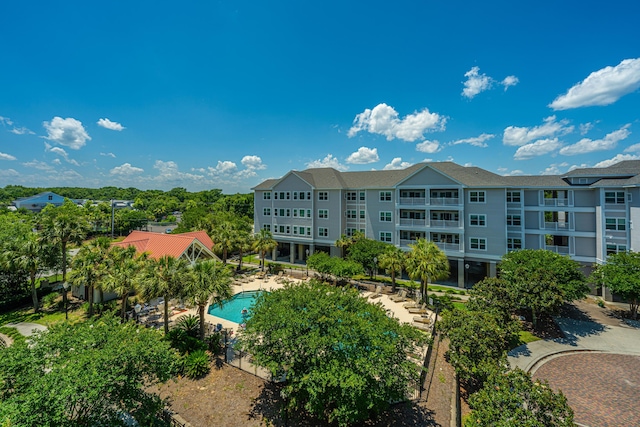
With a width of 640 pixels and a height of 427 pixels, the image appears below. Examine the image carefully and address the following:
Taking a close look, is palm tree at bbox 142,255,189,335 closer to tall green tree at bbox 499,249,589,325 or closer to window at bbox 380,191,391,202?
tall green tree at bbox 499,249,589,325

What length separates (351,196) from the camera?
4078 centimetres

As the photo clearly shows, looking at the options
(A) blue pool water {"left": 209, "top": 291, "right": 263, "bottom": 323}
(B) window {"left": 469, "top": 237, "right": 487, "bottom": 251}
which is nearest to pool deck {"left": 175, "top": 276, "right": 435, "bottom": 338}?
(A) blue pool water {"left": 209, "top": 291, "right": 263, "bottom": 323}

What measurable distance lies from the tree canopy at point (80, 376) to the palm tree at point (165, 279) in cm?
623

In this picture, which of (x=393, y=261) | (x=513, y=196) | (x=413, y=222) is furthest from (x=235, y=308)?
(x=513, y=196)

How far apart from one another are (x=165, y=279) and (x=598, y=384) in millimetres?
26359

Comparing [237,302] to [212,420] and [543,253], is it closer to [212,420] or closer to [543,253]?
[212,420]

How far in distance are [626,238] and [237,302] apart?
3838cm

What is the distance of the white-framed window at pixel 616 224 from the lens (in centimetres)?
2623

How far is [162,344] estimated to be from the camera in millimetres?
10633

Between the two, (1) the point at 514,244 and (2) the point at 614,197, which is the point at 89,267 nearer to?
(1) the point at 514,244

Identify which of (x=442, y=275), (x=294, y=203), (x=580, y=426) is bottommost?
(x=580, y=426)

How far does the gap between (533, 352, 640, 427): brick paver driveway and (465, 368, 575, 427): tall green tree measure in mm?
5223

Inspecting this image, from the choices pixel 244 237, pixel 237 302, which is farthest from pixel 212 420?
pixel 244 237

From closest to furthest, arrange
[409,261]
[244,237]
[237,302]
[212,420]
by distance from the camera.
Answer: [212,420] → [409,261] → [237,302] → [244,237]
